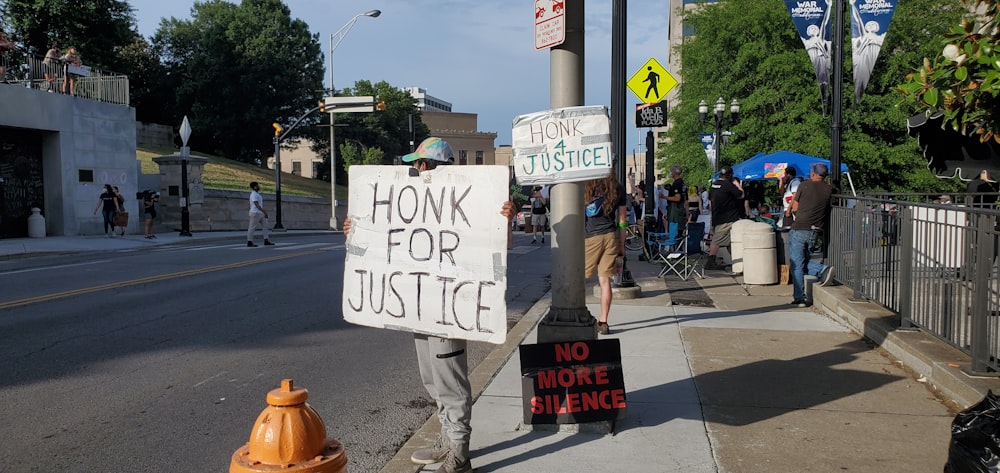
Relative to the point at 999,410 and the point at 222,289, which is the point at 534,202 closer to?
the point at 222,289

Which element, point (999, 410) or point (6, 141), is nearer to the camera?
point (999, 410)

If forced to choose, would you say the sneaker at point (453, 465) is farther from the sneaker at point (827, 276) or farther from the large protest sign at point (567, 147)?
the sneaker at point (827, 276)

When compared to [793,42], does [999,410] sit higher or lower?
lower

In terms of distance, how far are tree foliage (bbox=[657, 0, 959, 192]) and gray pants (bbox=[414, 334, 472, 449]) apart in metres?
30.0

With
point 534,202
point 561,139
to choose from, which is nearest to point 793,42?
point 534,202

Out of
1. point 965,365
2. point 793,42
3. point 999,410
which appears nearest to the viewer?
point 999,410

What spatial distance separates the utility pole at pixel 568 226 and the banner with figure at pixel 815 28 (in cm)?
744

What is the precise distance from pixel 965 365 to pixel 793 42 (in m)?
31.1

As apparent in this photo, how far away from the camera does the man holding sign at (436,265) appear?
4113 mm

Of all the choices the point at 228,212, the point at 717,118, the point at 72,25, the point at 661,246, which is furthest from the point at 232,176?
the point at 661,246

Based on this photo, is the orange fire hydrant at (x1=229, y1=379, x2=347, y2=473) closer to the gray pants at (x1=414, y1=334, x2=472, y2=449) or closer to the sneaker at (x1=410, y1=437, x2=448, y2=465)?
the gray pants at (x1=414, y1=334, x2=472, y2=449)

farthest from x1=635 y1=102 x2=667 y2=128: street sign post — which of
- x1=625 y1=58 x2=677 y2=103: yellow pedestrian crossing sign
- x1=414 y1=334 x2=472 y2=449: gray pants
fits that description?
x1=414 y1=334 x2=472 y2=449: gray pants

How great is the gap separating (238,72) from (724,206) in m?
49.8

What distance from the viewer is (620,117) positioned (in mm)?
12039
